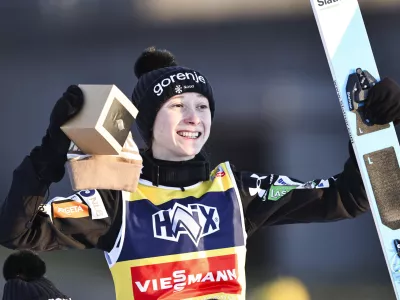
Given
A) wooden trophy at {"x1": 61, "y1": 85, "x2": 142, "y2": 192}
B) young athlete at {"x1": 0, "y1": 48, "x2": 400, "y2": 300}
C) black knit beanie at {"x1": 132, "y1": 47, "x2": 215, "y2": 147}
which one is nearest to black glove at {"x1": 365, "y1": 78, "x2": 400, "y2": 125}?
young athlete at {"x1": 0, "y1": 48, "x2": 400, "y2": 300}

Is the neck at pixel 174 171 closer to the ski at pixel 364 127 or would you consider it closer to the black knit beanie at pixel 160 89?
the black knit beanie at pixel 160 89

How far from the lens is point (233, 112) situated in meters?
4.10

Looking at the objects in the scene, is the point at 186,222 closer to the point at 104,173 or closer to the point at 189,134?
the point at 189,134

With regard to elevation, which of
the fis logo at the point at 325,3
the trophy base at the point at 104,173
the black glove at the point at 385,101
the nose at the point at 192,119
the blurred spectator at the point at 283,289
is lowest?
the blurred spectator at the point at 283,289

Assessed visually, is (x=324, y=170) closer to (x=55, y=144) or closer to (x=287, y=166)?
(x=287, y=166)

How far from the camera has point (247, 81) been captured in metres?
4.16

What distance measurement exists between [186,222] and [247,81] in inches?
78.4

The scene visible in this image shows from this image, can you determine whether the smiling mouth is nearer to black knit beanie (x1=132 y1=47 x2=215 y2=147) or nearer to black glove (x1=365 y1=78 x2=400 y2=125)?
black knit beanie (x1=132 y1=47 x2=215 y2=147)

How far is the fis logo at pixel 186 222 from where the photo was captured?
224cm

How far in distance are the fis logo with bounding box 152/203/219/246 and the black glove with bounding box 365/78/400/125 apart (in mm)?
545

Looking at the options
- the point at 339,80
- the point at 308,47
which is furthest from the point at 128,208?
the point at 308,47

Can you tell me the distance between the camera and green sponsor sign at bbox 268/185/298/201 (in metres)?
2.36

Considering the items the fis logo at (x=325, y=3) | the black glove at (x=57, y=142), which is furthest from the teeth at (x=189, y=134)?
the fis logo at (x=325, y=3)

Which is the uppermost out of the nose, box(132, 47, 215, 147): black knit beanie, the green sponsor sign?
box(132, 47, 215, 147): black knit beanie
